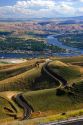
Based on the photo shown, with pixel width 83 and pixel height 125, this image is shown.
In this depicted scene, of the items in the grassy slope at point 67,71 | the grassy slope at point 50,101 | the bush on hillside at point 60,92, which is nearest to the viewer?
the grassy slope at point 50,101

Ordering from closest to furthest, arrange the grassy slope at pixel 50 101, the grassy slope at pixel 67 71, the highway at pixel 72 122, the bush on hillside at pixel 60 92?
1. the highway at pixel 72 122
2. the grassy slope at pixel 50 101
3. the bush on hillside at pixel 60 92
4. the grassy slope at pixel 67 71

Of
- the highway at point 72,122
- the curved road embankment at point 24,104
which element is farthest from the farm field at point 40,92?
the highway at point 72,122

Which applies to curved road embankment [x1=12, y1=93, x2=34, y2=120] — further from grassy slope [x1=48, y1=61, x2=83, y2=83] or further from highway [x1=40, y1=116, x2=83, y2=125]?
highway [x1=40, y1=116, x2=83, y2=125]

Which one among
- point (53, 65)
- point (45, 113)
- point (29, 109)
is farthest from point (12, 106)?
point (53, 65)

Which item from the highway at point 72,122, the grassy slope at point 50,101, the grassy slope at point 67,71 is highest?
the highway at point 72,122

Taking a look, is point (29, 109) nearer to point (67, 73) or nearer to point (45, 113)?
point (45, 113)

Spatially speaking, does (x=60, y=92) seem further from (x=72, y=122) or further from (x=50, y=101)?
(x=72, y=122)

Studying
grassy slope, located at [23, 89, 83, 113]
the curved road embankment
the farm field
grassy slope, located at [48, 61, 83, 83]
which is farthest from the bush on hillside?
grassy slope, located at [48, 61, 83, 83]

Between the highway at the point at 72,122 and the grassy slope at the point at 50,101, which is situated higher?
the highway at the point at 72,122

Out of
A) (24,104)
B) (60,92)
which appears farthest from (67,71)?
(24,104)

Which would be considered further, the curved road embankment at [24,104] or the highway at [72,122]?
the curved road embankment at [24,104]

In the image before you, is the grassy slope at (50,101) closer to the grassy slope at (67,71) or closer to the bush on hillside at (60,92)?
the bush on hillside at (60,92)
